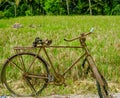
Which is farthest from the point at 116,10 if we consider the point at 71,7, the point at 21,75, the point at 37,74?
the point at 37,74

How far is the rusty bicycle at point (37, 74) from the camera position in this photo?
185 inches

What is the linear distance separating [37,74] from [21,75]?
1.67ft

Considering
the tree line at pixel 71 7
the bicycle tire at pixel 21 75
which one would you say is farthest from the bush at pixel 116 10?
the bicycle tire at pixel 21 75

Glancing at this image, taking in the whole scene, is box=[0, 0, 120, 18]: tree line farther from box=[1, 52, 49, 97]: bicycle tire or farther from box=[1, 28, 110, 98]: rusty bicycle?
box=[1, 28, 110, 98]: rusty bicycle

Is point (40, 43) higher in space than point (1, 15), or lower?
higher

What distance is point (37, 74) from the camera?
5066mm

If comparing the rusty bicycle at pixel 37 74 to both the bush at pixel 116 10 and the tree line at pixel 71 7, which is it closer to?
the tree line at pixel 71 7

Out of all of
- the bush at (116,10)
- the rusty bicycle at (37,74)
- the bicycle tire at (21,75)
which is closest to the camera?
the rusty bicycle at (37,74)

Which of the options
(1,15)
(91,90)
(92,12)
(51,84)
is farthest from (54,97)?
(92,12)

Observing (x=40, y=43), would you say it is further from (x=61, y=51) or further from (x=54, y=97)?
(x=61, y=51)

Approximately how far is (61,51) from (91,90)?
4.91 feet

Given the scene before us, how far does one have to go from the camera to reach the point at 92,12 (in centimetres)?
3184

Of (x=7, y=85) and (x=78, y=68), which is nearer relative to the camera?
(x=7, y=85)

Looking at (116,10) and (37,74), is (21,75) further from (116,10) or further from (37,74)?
(116,10)
